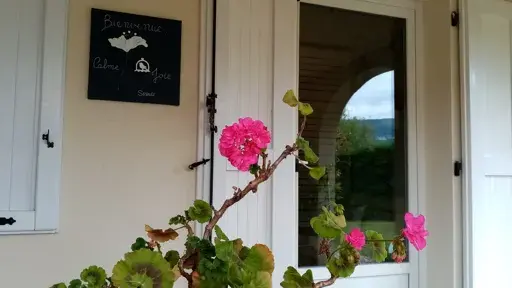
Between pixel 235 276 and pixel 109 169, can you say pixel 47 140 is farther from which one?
pixel 235 276

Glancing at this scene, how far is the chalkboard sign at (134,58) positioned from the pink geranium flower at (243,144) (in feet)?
4.13

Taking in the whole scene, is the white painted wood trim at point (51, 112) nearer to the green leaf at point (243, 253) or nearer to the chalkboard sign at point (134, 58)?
the chalkboard sign at point (134, 58)

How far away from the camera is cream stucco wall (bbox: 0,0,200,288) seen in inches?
75.4

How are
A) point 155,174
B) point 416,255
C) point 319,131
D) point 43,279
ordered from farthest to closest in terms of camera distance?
1. point 416,255
2. point 319,131
3. point 155,174
4. point 43,279

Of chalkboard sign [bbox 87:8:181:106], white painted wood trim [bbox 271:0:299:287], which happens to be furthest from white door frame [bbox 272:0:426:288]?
chalkboard sign [bbox 87:8:181:106]

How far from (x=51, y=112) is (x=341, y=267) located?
144 cm

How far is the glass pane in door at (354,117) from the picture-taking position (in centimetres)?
251

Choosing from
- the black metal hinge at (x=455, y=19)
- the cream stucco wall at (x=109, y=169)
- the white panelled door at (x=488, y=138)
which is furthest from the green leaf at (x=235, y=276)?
the black metal hinge at (x=455, y=19)

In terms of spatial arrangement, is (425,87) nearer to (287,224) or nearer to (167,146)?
(287,224)

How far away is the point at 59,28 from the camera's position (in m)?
1.95

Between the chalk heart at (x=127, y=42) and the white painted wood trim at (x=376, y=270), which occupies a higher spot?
the chalk heart at (x=127, y=42)

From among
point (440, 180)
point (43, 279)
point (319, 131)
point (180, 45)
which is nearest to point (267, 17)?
point (180, 45)

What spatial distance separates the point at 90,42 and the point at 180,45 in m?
0.38

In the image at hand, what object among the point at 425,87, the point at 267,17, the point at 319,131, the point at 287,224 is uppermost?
the point at 267,17
